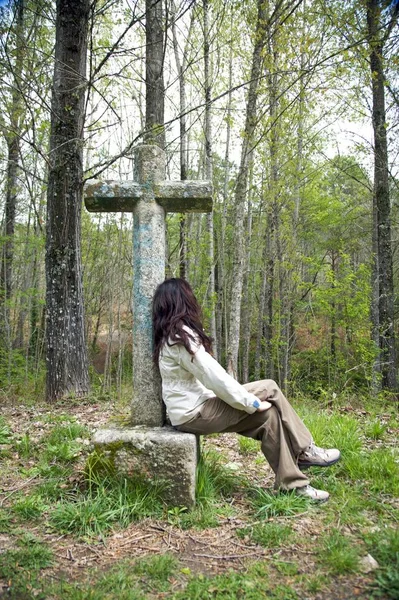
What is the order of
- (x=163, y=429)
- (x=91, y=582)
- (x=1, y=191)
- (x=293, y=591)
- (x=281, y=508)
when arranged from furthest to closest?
1. (x=1, y=191)
2. (x=163, y=429)
3. (x=281, y=508)
4. (x=91, y=582)
5. (x=293, y=591)

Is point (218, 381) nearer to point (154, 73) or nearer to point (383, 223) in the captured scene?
point (154, 73)

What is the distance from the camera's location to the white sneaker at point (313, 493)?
2852 millimetres

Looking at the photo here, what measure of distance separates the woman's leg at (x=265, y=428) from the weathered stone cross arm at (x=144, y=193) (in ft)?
4.86

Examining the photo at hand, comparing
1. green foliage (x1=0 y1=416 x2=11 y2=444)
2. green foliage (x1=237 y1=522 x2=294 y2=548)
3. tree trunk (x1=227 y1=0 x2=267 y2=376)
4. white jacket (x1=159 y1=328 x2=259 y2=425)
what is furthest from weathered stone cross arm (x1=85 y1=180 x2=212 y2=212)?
tree trunk (x1=227 y1=0 x2=267 y2=376)

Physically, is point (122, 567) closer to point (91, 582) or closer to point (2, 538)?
point (91, 582)

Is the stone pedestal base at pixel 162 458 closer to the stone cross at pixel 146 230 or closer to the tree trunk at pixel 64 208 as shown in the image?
the stone cross at pixel 146 230

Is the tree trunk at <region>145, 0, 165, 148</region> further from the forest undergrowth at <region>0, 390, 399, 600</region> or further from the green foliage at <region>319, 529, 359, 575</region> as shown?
the green foliage at <region>319, 529, 359, 575</region>

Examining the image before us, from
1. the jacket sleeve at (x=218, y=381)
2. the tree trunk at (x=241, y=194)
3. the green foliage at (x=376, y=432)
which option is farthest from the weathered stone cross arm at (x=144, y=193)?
the tree trunk at (x=241, y=194)

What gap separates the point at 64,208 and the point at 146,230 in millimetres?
2929

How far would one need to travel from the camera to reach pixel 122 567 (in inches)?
86.3

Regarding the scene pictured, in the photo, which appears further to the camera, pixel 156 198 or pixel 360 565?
pixel 156 198

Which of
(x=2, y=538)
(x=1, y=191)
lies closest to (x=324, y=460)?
(x=2, y=538)

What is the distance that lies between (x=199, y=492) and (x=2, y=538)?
125 centimetres

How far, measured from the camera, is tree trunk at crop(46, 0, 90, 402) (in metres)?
5.59
